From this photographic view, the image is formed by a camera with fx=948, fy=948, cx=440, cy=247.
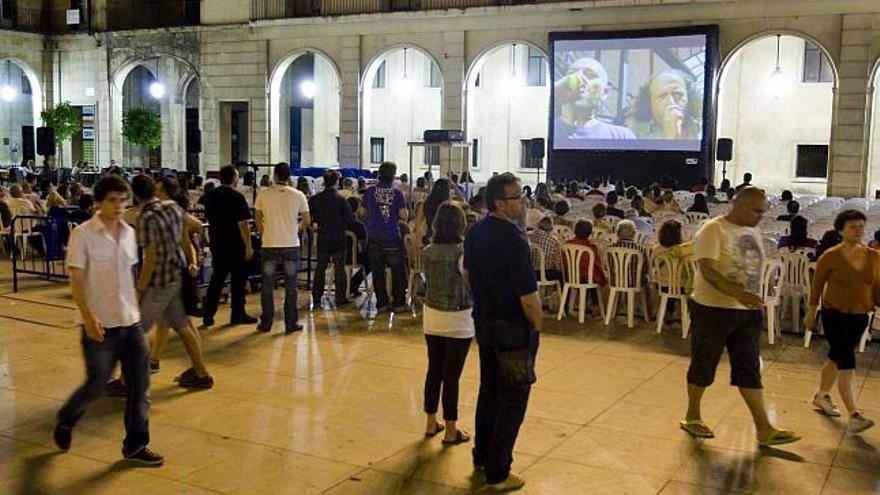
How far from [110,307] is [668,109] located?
1967cm

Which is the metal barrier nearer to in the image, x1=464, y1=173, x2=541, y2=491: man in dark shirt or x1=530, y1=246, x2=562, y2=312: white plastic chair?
x1=530, y1=246, x2=562, y2=312: white plastic chair

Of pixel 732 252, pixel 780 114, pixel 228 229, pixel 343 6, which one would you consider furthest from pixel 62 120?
pixel 732 252

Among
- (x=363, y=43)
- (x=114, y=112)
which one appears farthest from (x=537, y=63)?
(x=114, y=112)

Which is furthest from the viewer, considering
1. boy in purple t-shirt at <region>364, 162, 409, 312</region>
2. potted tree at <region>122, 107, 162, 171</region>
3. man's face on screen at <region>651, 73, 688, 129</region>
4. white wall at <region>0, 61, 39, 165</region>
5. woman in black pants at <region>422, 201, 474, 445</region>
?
white wall at <region>0, 61, 39, 165</region>

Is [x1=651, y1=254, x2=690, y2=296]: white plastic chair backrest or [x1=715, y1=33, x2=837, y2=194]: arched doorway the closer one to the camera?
[x1=651, y1=254, x2=690, y2=296]: white plastic chair backrest

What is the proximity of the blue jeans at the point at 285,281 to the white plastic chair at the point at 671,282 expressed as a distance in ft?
11.9

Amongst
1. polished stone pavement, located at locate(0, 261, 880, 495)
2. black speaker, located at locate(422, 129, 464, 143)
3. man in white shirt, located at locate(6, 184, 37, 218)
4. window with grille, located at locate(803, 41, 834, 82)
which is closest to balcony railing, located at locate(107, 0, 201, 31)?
man in white shirt, located at locate(6, 184, 37, 218)

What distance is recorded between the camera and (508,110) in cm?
3209

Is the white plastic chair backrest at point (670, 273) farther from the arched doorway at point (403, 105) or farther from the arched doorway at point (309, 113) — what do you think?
the arched doorway at point (309, 113)

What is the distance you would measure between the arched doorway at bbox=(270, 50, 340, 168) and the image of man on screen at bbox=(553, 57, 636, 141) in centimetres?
1209

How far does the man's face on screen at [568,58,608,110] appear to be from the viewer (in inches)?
934

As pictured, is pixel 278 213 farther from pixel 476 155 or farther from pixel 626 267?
pixel 476 155

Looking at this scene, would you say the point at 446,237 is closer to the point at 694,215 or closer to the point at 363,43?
the point at 694,215

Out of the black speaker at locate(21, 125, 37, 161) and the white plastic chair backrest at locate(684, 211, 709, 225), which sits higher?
the black speaker at locate(21, 125, 37, 161)
